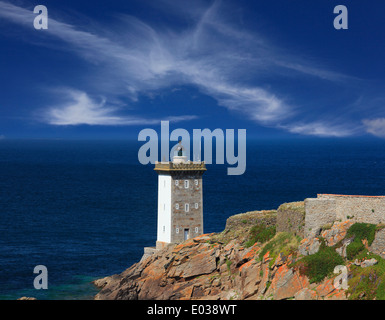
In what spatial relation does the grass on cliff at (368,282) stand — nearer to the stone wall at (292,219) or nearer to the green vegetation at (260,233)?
the stone wall at (292,219)

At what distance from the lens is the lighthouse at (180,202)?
62056 millimetres

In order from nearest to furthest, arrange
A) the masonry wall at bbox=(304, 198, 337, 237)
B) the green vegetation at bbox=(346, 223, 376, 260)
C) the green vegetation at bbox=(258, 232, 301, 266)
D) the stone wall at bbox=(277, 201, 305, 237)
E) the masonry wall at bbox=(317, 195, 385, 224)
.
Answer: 1. the green vegetation at bbox=(346, 223, 376, 260)
2. the masonry wall at bbox=(317, 195, 385, 224)
3. the masonry wall at bbox=(304, 198, 337, 237)
4. the green vegetation at bbox=(258, 232, 301, 266)
5. the stone wall at bbox=(277, 201, 305, 237)

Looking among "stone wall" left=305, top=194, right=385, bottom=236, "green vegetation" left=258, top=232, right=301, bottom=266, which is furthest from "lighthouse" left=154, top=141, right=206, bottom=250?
"stone wall" left=305, top=194, right=385, bottom=236

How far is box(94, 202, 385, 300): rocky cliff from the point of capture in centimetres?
3853

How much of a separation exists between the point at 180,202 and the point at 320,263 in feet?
79.9

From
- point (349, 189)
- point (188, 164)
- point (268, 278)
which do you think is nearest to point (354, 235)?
point (268, 278)

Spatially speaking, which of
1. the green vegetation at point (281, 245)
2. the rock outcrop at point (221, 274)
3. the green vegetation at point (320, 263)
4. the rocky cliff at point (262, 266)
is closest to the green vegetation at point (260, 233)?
the rocky cliff at point (262, 266)

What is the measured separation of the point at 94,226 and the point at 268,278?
57.2 metres

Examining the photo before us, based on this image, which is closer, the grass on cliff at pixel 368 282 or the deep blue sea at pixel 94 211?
the grass on cliff at pixel 368 282

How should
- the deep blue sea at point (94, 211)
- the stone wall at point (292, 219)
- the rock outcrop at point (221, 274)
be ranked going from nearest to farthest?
the rock outcrop at point (221, 274)
the stone wall at point (292, 219)
the deep blue sea at point (94, 211)

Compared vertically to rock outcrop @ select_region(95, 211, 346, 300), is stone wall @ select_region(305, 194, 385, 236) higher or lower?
higher

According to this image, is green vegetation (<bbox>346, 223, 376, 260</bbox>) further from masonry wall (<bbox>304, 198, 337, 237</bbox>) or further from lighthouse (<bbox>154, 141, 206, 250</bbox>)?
lighthouse (<bbox>154, 141, 206, 250</bbox>)

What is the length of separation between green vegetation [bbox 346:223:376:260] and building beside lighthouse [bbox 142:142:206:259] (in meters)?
Result: 24.6

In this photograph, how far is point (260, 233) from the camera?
5022 centimetres
